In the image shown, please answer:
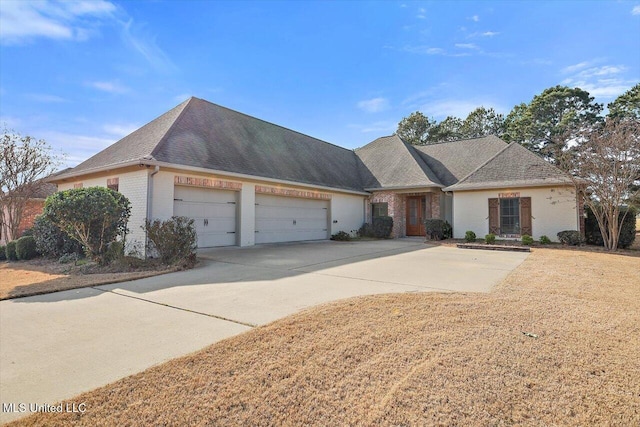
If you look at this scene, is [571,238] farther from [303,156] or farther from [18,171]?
[18,171]

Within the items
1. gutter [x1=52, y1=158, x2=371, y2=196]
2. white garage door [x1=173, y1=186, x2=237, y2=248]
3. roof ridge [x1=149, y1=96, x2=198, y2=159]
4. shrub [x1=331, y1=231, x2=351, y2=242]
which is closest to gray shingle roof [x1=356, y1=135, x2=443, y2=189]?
shrub [x1=331, y1=231, x2=351, y2=242]

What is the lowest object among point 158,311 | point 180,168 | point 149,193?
point 158,311

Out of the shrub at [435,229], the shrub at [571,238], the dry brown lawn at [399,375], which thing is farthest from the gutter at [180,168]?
the shrub at [571,238]

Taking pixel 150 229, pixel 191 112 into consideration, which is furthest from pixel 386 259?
pixel 191 112

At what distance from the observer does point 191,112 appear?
43.9 feet


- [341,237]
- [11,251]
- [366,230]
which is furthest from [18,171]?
[366,230]

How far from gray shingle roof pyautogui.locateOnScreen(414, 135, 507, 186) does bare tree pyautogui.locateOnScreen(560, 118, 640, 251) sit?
6060 millimetres

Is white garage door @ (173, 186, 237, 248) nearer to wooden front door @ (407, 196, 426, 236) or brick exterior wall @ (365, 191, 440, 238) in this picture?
brick exterior wall @ (365, 191, 440, 238)

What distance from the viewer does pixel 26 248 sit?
10.1 meters

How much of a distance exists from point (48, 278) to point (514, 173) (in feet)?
58.1

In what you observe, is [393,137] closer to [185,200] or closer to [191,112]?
[191,112]

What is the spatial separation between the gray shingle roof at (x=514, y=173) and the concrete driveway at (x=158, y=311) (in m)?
7.78

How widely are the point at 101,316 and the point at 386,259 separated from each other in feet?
23.4

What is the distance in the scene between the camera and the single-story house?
10555 millimetres
